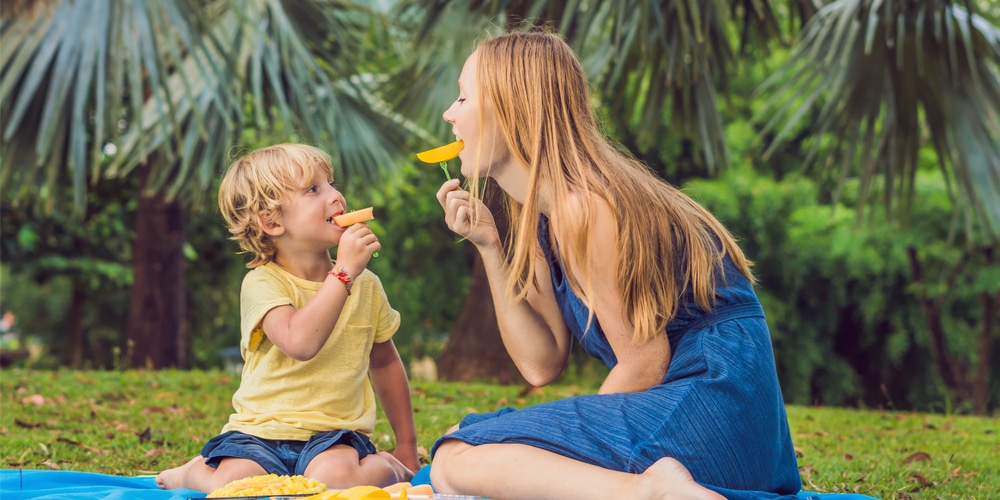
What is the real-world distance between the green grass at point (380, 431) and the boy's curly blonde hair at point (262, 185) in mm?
920

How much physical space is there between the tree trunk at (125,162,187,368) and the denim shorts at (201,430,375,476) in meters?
5.76

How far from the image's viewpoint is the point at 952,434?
159 inches

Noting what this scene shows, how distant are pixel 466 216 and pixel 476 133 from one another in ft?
0.62

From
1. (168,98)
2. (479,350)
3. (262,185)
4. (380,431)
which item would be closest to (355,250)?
(262,185)

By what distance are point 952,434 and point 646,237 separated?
282 cm

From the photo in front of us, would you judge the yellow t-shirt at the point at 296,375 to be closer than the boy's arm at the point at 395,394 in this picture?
Yes

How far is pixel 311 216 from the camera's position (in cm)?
231

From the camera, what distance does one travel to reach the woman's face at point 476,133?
202cm

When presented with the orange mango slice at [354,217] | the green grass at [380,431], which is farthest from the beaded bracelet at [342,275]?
the green grass at [380,431]

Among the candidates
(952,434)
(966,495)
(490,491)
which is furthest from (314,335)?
(952,434)

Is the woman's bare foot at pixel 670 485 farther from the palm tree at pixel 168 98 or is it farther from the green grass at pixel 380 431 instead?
Answer: the palm tree at pixel 168 98

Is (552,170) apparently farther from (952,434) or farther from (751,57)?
(751,57)

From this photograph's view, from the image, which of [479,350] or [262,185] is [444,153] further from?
[479,350]

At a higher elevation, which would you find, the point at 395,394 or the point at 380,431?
the point at 395,394
